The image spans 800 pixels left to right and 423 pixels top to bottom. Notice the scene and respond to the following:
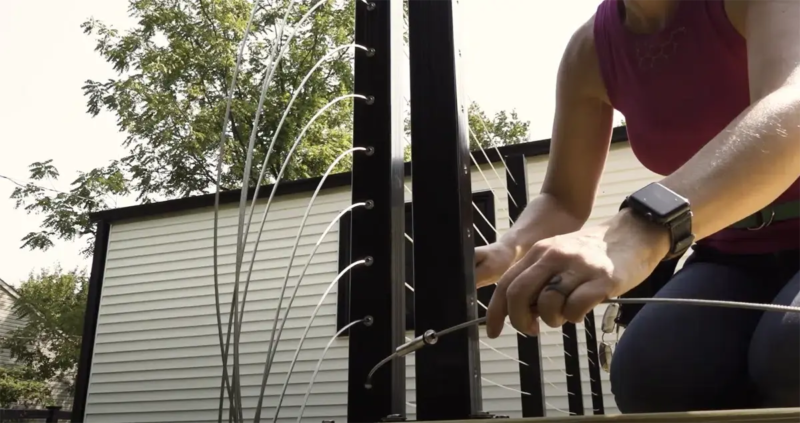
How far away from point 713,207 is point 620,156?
566cm

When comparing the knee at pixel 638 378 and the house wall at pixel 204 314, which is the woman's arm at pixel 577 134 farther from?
the house wall at pixel 204 314

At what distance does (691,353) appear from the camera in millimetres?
904

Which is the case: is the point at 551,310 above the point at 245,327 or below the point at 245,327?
below

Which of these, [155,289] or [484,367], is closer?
[484,367]

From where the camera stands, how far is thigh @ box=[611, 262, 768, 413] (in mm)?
876

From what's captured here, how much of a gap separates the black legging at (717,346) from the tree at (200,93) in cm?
1149

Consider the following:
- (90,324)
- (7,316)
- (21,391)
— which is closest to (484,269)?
(90,324)

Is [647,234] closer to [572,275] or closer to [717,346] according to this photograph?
[572,275]

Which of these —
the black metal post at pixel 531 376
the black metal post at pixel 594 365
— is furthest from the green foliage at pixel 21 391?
the black metal post at pixel 531 376

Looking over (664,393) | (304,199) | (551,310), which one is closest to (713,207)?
(551,310)

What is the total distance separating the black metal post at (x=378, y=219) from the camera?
0.80 m

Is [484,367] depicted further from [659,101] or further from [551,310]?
[551,310]

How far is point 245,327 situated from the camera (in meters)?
7.41

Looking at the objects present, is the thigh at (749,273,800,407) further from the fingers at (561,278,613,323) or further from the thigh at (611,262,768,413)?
the fingers at (561,278,613,323)
